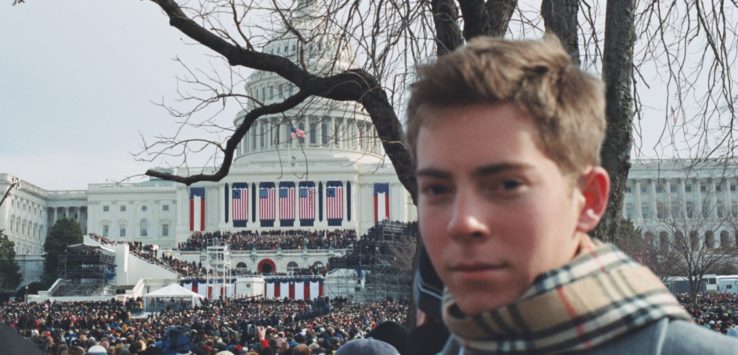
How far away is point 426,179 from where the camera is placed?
1.43m

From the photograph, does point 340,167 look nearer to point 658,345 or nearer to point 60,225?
point 60,225

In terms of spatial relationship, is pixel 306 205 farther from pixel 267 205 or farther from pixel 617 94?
pixel 617 94

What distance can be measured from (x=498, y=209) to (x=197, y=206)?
10118cm

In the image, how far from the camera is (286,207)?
97.2 meters

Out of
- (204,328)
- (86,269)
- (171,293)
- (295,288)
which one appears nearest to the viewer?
(204,328)

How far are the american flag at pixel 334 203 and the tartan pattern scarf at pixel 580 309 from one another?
9753cm

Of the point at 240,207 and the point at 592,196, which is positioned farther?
the point at 240,207

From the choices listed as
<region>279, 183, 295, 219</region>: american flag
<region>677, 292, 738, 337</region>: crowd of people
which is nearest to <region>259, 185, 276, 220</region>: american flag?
<region>279, 183, 295, 219</region>: american flag

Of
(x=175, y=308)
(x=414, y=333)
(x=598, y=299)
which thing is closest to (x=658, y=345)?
(x=598, y=299)

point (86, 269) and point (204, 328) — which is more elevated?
point (86, 269)

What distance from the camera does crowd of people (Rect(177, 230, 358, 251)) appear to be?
83.2 metres

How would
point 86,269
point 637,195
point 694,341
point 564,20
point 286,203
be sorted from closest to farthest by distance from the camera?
point 694,341 < point 564,20 < point 86,269 < point 286,203 < point 637,195

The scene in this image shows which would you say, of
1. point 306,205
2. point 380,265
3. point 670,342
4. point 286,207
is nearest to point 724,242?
point 380,265

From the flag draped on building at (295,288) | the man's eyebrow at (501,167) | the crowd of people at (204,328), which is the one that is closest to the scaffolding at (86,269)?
the flag draped on building at (295,288)
